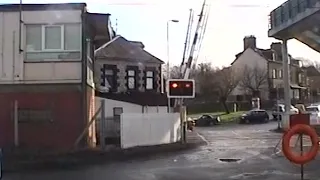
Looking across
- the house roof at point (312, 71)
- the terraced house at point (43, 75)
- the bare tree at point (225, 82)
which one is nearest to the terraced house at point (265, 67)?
the bare tree at point (225, 82)

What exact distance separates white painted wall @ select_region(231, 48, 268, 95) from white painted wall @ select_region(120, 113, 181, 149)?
6772cm

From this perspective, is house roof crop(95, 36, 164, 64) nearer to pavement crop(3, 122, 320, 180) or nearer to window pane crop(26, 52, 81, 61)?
window pane crop(26, 52, 81, 61)

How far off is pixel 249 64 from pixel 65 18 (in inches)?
2977

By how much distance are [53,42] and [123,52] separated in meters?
36.1

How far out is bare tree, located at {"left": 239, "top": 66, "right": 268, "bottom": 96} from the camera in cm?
9406

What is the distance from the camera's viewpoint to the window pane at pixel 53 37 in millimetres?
24984

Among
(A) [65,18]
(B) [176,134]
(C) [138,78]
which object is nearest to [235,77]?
(C) [138,78]

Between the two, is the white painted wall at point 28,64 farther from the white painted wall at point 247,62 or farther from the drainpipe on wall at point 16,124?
the white painted wall at point 247,62

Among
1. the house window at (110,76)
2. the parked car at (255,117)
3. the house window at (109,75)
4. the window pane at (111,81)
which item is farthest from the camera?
the parked car at (255,117)

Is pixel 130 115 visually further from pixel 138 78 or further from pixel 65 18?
pixel 138 78

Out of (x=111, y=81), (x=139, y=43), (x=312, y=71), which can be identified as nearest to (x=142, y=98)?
(x=111, y=81)

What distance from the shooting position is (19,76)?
81.0ft

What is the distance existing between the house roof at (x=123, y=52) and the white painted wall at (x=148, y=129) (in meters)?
29.3

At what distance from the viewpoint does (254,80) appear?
95250 mm
